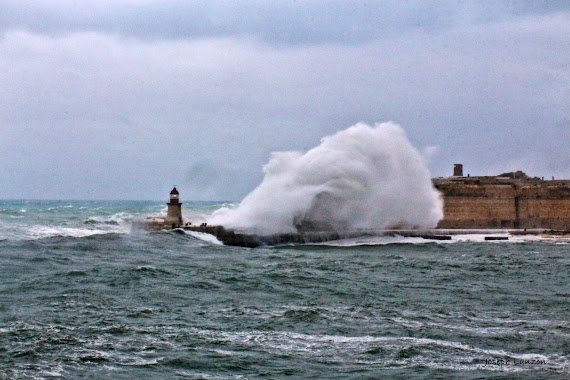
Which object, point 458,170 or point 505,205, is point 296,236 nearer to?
point 505,205

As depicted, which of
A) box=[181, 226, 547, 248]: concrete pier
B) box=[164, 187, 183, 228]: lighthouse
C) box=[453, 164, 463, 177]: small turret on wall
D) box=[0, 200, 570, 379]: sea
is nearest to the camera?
box=[0, 200, 570, 379]: sea

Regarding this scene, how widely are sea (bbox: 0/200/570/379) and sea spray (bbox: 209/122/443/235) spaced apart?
31.5 feet

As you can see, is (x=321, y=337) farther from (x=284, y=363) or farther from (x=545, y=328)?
(x=545, y=328)

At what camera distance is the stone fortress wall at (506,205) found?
48094mm

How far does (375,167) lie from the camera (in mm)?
44438

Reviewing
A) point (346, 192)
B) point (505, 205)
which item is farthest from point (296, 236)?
point (505, 205)

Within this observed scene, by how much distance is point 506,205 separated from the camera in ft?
161

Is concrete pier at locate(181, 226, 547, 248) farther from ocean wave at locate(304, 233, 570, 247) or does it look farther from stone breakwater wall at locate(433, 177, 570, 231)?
stone breakwater wall at locate(433, 177, 570, 231)

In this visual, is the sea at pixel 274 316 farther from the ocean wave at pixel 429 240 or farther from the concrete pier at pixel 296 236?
the ocean wave at pixel 429 240

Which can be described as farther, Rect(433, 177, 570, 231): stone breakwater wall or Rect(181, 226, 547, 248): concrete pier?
Rect(433, 177, 570, 231): stone breakwater wall

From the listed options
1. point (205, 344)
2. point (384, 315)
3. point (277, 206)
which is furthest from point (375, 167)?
point (205, 344)

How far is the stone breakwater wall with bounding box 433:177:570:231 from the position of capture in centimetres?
4806

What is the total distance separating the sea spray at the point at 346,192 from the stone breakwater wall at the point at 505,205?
172cm

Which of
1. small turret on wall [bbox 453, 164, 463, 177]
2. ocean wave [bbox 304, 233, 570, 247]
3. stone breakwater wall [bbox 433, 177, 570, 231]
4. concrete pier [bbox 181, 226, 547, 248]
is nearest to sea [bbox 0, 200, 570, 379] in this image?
concrete pier [bbox 181, 226, 547, 248]
